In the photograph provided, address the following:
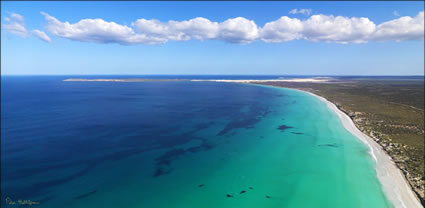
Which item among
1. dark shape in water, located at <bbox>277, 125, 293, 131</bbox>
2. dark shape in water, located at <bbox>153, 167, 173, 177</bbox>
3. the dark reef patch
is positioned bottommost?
dark shape in water, located at <bbox>153, 167, 173, 177</bbox>

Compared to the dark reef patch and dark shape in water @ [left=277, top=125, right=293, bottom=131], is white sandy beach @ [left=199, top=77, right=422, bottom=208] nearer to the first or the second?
dark shape in water @ [left=277, top=125, right=293, bottom=131]

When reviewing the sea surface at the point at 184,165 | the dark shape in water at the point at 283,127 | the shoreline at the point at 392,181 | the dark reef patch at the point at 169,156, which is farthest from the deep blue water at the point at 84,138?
the shoreline at the point at 392,181

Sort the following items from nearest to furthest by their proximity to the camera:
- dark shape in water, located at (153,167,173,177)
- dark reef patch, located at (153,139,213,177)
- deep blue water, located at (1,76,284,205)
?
1. deep blue water, located at (1,76,284,205)
2. dark shape in water, located at (153,167,173,177)
3. dark reef patch, located at (153,139,213,177)

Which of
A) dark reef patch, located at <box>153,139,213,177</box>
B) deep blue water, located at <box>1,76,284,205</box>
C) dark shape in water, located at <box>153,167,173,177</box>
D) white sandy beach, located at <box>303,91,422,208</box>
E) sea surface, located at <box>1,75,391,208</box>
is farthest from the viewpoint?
dark reef patch, located at <box>153,139,213,177</box>

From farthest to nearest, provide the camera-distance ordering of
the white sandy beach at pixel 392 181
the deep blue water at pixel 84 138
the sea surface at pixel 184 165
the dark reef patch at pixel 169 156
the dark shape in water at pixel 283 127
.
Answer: the dark shape in water at pixel 283 127 → the dark reef patch at pixel 169 156 → the deep blue water at pixel 84 138 → the sea surface at pixel 184 165 → the white sandy beach at pixel 392 181

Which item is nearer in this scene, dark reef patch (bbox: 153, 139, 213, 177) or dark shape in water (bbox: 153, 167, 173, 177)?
dark shape in water (bbox: 153, 167, 173, 177)

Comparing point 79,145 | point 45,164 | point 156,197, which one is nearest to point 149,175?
point 156,197

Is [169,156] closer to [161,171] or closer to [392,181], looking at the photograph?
[161,171]

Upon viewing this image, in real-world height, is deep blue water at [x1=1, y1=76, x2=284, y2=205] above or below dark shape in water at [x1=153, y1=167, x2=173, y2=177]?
above

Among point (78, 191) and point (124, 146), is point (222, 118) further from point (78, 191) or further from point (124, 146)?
point (78, 191)
